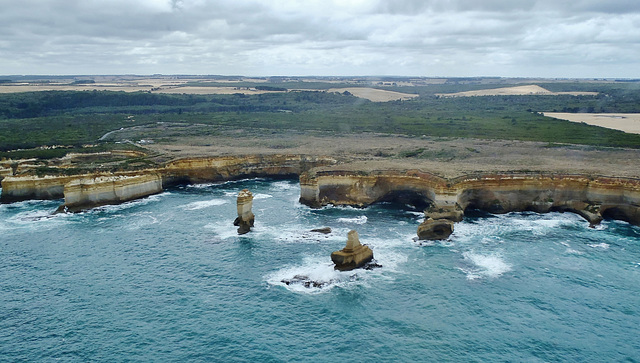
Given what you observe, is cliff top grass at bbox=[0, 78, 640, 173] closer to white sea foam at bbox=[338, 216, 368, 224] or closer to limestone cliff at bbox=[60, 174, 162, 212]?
white sea foam at bbox=[338, 216, 368, 224]

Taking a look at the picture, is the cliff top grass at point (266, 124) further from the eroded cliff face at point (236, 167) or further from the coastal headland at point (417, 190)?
the coastal headland at point (417, 190)

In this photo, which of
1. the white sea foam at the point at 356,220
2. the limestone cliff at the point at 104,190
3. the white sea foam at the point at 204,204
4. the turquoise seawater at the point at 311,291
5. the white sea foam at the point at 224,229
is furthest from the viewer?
the white sea foam at the point at 204,204

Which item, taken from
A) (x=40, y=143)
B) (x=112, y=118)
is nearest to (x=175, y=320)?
(x=40, y=143)

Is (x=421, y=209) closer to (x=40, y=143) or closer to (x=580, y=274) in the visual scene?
(x=580, y=274)

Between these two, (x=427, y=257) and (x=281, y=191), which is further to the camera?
(x=281, y=191)

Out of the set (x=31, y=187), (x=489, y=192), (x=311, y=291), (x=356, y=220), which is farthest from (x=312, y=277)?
(x=31, y=187)

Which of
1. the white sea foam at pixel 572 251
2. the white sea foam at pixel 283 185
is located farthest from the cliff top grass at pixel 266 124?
the white sea foam at pixel 572 251

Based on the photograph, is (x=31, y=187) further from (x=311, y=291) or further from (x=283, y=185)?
(x=311, y=291)
